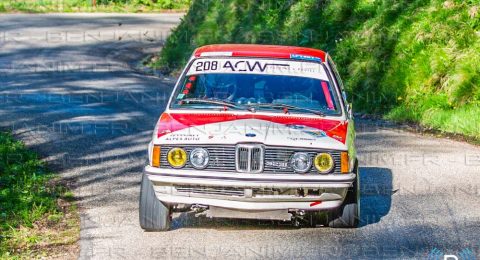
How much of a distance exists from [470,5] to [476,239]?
35.4 ft

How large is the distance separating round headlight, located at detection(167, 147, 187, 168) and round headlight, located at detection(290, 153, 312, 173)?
3.20 ft

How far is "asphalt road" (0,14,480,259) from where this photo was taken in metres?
8.44

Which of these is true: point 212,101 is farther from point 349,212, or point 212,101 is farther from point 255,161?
point 349,212

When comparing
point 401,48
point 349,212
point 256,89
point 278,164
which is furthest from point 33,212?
point 401,48

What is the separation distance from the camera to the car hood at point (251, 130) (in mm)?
8492

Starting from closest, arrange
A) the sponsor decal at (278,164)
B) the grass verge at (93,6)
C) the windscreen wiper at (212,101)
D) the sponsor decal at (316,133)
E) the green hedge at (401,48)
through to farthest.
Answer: the sponsor decal at (278,164) < the sponsor decal at (316,133) < the windscreen wiper at (212,101) < the green hedge at (401,48) < the grass verge at (93,6)

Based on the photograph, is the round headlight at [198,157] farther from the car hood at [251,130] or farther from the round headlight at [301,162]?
the round headlight at [301,162]

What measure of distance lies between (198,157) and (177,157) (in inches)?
7.9

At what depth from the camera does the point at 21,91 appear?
2144 cm

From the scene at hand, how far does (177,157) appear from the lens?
28.1ft

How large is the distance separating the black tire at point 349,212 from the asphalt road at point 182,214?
94mm

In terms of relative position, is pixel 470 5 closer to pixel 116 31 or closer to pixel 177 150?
pixel 177 150

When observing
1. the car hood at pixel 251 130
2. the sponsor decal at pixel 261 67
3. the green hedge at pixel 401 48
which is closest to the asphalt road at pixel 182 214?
the car hood at pixel 251 130

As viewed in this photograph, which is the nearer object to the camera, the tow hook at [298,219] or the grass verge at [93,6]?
the tow hook at [298,219]
